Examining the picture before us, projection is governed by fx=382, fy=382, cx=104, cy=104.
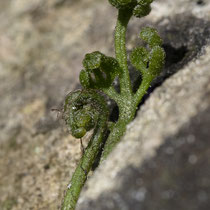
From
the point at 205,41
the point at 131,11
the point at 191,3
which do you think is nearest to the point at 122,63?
the point at 131,11

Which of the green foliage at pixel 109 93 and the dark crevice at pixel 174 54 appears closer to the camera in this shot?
the green foliage at pixel 109 93

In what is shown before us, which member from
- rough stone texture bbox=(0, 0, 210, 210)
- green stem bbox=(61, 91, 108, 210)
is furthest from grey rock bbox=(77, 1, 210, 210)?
green stem bbox=(61, 91, 108, 210)

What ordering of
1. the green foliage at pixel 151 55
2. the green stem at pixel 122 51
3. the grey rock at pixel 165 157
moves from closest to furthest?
1. the grey rock at pixel 165 157
2. the green foliage at pixel 151 55
3. the green stem at pixel 122 51

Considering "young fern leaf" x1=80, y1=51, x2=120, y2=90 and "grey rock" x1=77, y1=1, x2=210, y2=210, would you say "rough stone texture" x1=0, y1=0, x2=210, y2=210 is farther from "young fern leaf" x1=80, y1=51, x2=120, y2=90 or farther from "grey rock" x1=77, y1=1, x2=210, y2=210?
"young fern leaf" x1=80, y1=51, x2=120, y2=90

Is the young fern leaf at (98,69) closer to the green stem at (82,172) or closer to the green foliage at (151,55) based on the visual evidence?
the green foliage at (151,55)

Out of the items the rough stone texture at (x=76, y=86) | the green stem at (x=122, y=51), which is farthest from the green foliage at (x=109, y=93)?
the rough stone texture at (x=76, y=86)

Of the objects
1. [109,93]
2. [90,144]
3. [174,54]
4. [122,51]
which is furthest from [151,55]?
A: [174,54]
